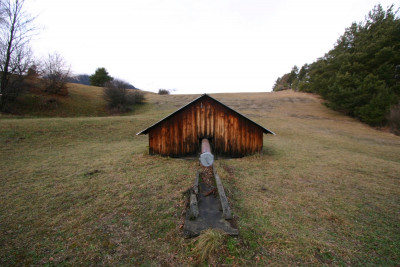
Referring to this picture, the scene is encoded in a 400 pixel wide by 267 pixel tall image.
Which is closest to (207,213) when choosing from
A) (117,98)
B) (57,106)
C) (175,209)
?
(175,209)

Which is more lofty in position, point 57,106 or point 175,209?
point 57,106

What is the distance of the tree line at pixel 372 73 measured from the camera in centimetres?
2417

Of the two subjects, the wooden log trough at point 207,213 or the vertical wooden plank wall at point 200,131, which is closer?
the wooden log trough at point 207,213

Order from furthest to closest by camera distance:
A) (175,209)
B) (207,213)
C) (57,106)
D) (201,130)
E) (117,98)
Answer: (117,98)
(57,106)
(201,130)
(175,209)
(207,213)

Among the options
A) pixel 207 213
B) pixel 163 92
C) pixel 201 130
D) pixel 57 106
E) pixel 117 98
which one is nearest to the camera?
pixel 207 213

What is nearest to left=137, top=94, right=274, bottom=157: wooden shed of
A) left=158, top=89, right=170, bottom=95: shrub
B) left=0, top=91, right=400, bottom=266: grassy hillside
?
left=0, top=91, right=400, bottom=266: grassy hillside

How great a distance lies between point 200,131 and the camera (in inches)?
450

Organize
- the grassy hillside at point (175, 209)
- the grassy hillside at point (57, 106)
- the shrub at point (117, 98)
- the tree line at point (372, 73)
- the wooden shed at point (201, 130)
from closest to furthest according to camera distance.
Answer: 1. the grassy hillside at point (175, 209)
2. the wooden shed at point (201, 130)
3. the tree line at point (372, 73)
4. the grassy hillside at point (57, 106)
5. the shrub at point (117, 98)

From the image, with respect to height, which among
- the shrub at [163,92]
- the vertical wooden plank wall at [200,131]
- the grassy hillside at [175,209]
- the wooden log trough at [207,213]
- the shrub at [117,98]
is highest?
the shrub at [163,92]

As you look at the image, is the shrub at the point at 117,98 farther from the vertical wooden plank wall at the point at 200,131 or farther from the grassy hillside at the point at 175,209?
the vertical wooden plank wall at the point at 200,131

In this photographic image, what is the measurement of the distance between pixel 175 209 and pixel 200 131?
21.3ft

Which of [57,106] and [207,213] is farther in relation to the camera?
[57,106]

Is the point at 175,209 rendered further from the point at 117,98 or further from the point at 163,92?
the point at 163,92

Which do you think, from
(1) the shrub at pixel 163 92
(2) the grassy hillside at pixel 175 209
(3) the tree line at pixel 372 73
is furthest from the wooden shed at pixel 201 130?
(1) the shrub at pixel 163 92
